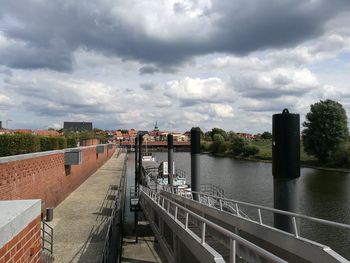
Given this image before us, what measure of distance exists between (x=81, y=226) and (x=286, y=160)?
42.1 feet

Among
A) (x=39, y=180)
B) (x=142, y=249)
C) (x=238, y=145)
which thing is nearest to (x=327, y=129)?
(x=238, y=145)

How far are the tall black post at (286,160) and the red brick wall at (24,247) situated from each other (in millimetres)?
4589

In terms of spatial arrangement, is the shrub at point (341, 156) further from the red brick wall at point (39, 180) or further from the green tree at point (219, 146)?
the green tree at point (219, 146)

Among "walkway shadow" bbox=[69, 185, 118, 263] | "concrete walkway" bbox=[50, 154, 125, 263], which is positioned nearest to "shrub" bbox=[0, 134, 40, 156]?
"concrete walkway" bbox=[50, 154, 125, 263]

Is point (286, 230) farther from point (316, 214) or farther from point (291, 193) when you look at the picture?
point (316, 214)

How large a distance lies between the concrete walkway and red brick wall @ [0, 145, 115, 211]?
2.96ft

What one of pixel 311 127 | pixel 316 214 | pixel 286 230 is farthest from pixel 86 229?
pixel 311 127

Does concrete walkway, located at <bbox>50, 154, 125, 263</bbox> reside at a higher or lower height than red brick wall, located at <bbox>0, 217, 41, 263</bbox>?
lower

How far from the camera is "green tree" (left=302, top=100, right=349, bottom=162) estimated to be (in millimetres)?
70750

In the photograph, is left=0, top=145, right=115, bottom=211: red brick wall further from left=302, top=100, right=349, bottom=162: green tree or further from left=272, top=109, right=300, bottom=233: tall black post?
left=302, top=100, right=349, bottom=162: green tree

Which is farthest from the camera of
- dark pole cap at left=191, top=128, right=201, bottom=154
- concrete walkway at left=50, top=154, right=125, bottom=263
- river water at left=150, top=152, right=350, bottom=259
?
river water at left=150, top=152, right=350, bottom=259

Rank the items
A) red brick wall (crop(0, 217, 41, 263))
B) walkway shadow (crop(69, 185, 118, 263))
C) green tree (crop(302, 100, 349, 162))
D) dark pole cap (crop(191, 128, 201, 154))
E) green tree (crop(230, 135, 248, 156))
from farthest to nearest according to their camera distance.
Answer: green tree (crop(230, 135, 248, 156)), green tree (crop(302, 100, 349, 162)), dark pole cap (crop(191, 128, 201, 154)), walkway shadow (crop(69, 185, 118, 263)), red brick wall (crop(0, 217, 41, 263))

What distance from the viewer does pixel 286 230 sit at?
7.35 meters

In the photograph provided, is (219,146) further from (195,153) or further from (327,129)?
(195,153)
